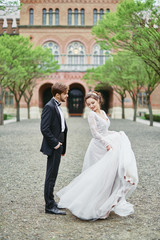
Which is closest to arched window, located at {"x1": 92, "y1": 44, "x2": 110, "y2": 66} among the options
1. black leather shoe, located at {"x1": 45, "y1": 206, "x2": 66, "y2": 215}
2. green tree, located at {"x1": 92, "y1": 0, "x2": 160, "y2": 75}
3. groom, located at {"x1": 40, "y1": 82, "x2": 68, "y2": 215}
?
green tree, located at {"x1": 92, "y1": 0, "x2": 160, "y2": 75}

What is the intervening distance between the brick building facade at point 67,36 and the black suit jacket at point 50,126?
30428 mm

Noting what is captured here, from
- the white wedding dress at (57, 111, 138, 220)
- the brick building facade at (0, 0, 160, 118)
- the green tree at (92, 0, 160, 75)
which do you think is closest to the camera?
the white wedding dress at (57, 111, 138, 220)

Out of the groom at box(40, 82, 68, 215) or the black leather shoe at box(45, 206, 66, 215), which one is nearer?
the groom at box(40, 82, 68, 215)

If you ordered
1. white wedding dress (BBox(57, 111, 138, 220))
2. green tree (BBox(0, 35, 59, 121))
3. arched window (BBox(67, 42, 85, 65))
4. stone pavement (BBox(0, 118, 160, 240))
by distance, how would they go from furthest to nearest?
arched window (BBox(67, 42, 85, 65))
green tree (BBox(0, 35, 59, 121))
white wedding dress (BBox(57, 111, 138, 220))
stone pavement (BBox(0, 118, 160, 240))

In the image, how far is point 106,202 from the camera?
11.0 ft

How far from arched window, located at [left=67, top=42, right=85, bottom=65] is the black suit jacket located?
3265 cm

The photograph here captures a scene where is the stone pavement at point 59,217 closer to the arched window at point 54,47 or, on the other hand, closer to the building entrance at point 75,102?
the arched window at point 54,47

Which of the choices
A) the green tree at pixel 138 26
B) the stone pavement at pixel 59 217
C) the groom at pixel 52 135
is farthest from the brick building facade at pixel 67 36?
the groom at pixel 52 135

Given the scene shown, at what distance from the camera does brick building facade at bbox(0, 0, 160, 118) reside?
34.4 metres

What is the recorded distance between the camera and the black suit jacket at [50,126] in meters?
3.38

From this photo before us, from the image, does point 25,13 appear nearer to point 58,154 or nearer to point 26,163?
point 26,163

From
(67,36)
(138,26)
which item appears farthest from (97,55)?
(138,26)

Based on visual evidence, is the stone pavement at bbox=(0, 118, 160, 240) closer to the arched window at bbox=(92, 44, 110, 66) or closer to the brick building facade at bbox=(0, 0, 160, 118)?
the brick building facade at bbox=(0, 0, 160, 118)

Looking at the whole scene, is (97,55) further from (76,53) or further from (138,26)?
(138,26)
